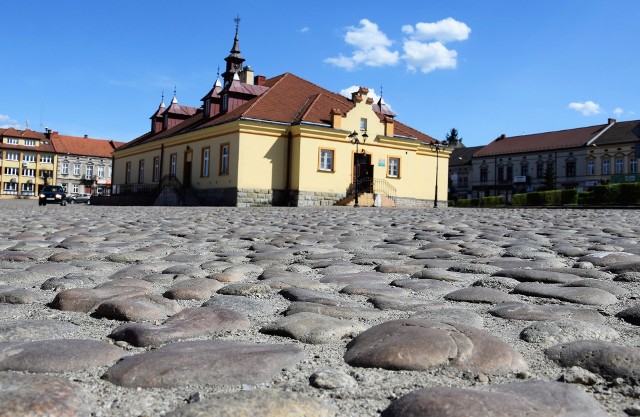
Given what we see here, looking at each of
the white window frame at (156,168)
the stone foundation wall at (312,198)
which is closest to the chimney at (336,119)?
the stone foundation wall at (312,198)

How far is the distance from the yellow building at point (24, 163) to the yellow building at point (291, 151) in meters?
52.0

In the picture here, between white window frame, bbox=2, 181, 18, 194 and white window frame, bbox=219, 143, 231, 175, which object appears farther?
white window frame, bbox=2, 181, 18, 194

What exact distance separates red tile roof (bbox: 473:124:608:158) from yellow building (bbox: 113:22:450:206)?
3587 centimetres

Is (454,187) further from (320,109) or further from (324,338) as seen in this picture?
(324,338)

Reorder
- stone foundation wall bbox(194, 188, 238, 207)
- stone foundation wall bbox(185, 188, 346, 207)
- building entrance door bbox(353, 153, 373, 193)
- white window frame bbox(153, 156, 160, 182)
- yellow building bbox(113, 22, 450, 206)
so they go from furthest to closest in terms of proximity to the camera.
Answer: white window frame bbox(153, 156, 160, 182) → building entrance door bbox(353, 153, 373, 193) → yellow building bbox(113, 22, 450, 206) → stone foundation wall bbox(194, 188, 238, 207) → stone foundation wall bbox(185, 188, 346, 207)

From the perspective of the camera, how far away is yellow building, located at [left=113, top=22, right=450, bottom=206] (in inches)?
1190

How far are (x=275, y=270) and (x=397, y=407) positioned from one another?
9.14ft

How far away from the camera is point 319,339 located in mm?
2289

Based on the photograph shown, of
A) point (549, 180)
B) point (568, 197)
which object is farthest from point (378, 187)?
point (549, 180)

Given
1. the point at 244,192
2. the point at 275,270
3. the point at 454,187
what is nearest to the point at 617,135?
the point at 454,187

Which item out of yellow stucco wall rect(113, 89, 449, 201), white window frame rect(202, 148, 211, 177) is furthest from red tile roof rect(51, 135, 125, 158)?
white window frame rect(202, 148, 211, 177)

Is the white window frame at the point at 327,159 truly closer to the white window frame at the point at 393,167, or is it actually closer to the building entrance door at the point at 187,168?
the white window frame at the point at 393,167

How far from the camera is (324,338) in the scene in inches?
90.6

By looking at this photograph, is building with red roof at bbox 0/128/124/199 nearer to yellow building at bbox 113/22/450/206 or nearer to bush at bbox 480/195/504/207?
yellow building at bbox 113/22/450/206
